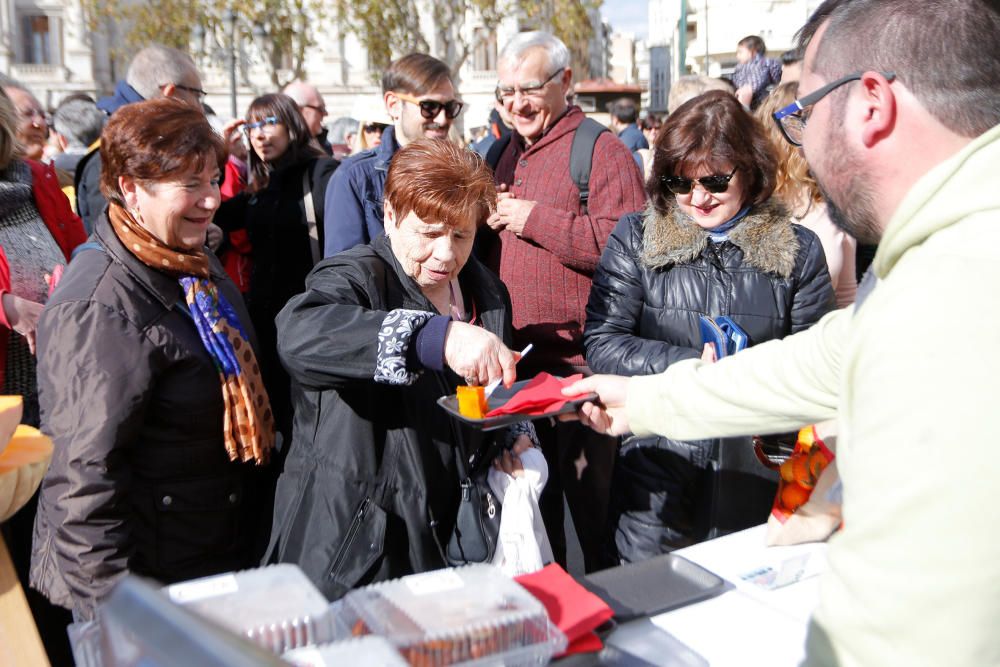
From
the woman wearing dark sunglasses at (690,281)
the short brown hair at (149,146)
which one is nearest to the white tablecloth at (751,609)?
the woman wearing dark sunglasses at (690,281)

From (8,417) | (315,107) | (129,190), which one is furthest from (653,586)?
(315,107)

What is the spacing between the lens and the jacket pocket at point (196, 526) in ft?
7.78

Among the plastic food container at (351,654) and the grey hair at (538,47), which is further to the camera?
the grey hair at (538,47)

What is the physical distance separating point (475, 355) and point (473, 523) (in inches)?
19.7

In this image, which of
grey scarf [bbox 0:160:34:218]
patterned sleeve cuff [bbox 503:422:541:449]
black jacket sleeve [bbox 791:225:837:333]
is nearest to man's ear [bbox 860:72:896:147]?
Result: patterned sleeve cuff [bbox 503:422:541:449]

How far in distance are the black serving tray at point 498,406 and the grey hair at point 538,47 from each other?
2.18 metres

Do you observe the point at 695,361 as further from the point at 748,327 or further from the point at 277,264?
the point at 277,264

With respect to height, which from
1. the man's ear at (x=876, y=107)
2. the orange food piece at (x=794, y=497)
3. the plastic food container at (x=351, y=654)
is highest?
the man's ear at (x=876, y=107)

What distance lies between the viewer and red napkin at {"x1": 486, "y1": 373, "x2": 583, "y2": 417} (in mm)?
1998

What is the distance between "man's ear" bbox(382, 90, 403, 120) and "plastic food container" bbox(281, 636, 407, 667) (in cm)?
317

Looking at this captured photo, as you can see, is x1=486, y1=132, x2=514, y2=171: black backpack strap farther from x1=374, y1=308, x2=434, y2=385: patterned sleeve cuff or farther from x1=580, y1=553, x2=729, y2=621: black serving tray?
x1=580, y1=553, x2=729, y2=621: black serving tray

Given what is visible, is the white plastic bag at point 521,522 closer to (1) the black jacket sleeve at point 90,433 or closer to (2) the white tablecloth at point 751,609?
(2) the white tablecloth at point 751,609

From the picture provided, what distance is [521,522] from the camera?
92.0 inches

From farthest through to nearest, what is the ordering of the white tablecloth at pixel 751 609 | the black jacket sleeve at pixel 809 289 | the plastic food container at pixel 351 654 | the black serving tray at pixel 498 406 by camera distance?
the black jacket sleeve at pixel 809 289
the black serving tray at pixel 498 406
the white tablecloth at pixel 751 609
the plastic food container at pixel 351 654
